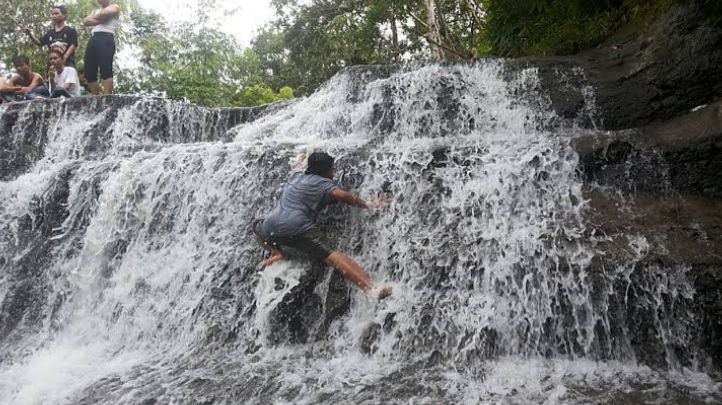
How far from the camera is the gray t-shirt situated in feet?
14.6

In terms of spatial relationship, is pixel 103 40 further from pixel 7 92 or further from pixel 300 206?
pixel 300 206

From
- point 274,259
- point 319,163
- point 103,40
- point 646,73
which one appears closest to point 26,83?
point 103,40

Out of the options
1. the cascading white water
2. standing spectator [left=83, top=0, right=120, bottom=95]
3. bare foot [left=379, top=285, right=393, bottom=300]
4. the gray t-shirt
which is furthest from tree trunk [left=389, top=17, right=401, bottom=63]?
bare foot [left=379, top=285, right=393, bottom=300]

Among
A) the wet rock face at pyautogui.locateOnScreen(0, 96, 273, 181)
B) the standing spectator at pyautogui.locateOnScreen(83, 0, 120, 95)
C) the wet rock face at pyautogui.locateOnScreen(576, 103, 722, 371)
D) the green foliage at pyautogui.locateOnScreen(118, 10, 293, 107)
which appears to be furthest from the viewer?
the green foliage at pyautogui.locateOnScreen(118, 10, 293, 107)

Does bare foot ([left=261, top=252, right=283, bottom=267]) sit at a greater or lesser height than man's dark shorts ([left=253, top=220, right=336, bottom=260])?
lesser

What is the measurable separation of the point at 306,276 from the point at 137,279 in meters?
2.04

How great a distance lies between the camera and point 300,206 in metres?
4.52

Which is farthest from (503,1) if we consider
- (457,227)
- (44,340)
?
(44,340)

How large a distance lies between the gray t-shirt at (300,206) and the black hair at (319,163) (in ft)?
0.16

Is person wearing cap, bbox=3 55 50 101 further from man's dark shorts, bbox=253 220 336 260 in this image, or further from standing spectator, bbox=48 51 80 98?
man's dark shorts, bbox=253 220 336 260

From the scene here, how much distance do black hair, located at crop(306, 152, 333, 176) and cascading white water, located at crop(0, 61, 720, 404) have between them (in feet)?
1.73

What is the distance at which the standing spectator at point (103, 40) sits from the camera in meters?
8.98

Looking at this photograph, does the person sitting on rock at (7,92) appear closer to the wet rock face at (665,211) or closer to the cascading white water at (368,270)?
the cascading white water at (368,270)

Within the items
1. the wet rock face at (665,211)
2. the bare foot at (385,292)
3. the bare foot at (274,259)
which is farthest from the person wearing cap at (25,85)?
the wet rock face at (665,211)
